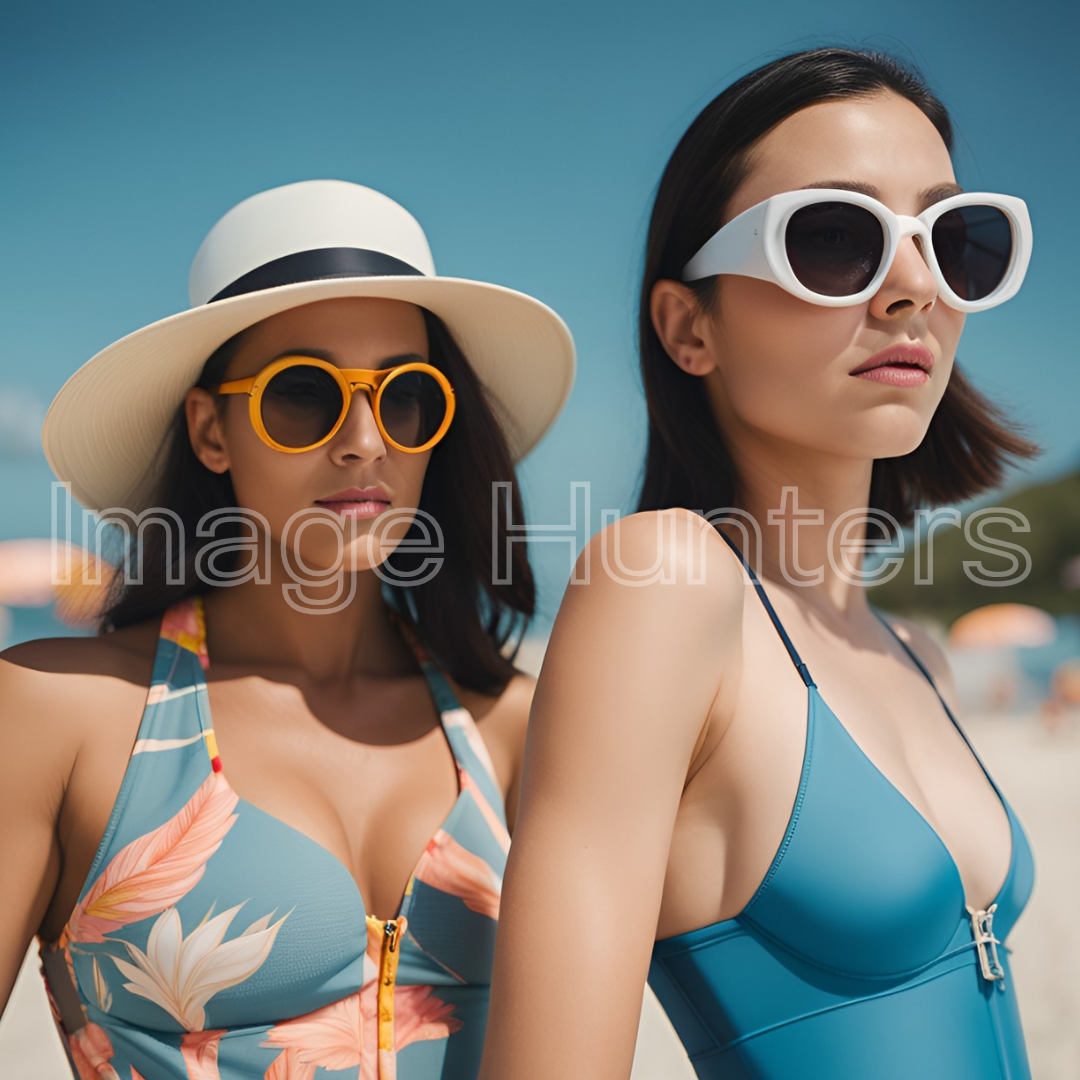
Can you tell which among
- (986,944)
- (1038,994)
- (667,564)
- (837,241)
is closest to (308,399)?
(667,564)

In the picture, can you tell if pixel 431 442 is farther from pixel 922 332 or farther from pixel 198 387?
pixel 922 332

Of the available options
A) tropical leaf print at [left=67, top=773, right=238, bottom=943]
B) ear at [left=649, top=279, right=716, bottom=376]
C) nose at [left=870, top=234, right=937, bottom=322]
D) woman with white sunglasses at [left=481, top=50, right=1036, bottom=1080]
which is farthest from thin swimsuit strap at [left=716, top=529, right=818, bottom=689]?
tropical leaf print at [left=67, top=773, right=238, bottom=943]

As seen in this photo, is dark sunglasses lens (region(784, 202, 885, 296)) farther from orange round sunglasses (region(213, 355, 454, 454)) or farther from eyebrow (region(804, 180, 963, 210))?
orange round sunglasses (region(213, 355, 454, 454))

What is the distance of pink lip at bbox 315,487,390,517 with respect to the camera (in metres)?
2.09

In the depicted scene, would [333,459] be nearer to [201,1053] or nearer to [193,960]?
[193,960]

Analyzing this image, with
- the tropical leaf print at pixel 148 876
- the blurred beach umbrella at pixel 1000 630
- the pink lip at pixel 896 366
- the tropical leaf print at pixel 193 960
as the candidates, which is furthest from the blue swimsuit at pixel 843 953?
the blurred beach umbrella at pixel 1000 630

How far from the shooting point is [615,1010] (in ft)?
4.40

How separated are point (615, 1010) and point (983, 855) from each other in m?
0.65

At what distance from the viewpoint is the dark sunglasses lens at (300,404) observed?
2070 mm

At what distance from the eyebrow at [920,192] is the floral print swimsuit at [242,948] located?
4.23 ft

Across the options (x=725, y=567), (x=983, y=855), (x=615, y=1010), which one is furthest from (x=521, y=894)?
(x=983, y=855)

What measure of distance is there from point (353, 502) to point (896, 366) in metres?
1.01

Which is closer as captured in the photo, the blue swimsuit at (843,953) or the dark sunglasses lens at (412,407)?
the blue swimsuit at (843,953)

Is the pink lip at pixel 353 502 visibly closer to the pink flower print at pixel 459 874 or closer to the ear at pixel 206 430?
the ear at pixel 206 430
